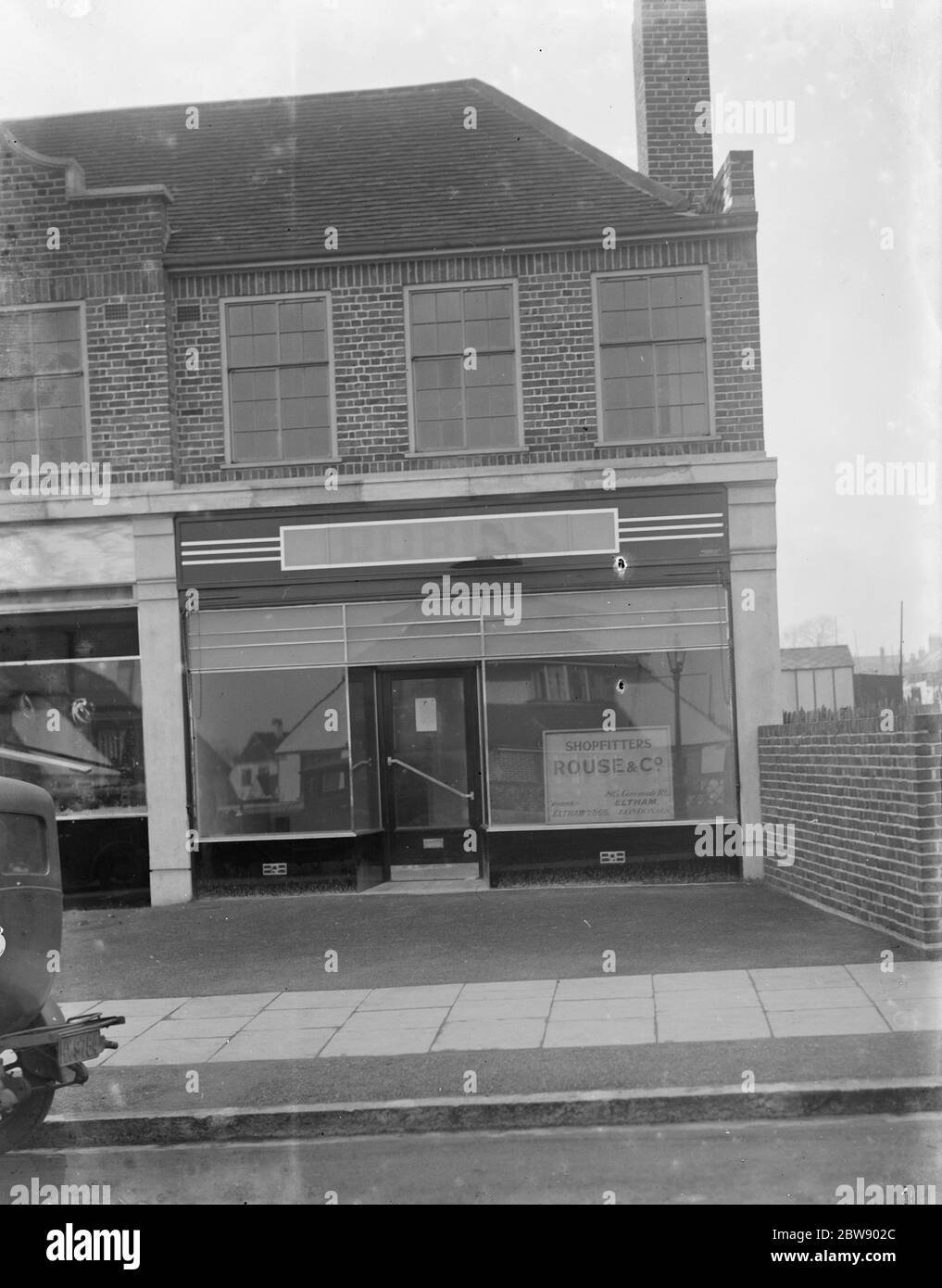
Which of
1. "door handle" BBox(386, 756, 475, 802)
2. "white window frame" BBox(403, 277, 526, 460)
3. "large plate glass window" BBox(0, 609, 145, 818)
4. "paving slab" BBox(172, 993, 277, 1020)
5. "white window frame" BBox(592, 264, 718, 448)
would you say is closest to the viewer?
"paving slab" BBox(172, 993, 277, 1020)

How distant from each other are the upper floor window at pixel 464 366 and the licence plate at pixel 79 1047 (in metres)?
8.47

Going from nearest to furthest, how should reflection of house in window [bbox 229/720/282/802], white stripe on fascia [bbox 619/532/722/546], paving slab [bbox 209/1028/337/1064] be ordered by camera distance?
paving slab [bbox 209/1028/337/1064], white stripe on fascia [bbox 619/532/722/546], reflection of house in window [bbox 229/720/282/802]

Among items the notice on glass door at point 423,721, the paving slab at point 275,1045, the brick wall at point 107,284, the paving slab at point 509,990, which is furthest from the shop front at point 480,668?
the paving slab at point 275,1045

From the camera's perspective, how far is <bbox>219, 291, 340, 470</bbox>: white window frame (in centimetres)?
1389

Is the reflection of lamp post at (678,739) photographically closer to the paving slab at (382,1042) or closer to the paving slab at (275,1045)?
the paving slab at (382,1042)

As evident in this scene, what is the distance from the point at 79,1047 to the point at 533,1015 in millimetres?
2916

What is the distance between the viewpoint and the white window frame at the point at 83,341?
14.0m

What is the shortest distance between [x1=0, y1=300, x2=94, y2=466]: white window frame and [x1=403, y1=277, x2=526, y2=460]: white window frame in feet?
10.6

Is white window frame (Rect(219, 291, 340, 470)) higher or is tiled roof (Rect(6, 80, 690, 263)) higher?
tiled roof (Rect(6, 80, 690, 263))

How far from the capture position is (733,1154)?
576 cm

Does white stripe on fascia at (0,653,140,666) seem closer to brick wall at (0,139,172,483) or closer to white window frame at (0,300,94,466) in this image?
brick wall at (0,139,172,483)

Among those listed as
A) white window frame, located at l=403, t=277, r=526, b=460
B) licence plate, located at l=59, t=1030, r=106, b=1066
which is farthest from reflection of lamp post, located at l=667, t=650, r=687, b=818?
licence plate, located at l=59, t=1030, r=106, b=1066

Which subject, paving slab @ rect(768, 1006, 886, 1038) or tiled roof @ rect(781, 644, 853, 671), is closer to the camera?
paving slab @ rect(768, 1006, 886, 1038)

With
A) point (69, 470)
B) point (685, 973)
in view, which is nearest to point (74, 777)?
point (69, 470)
